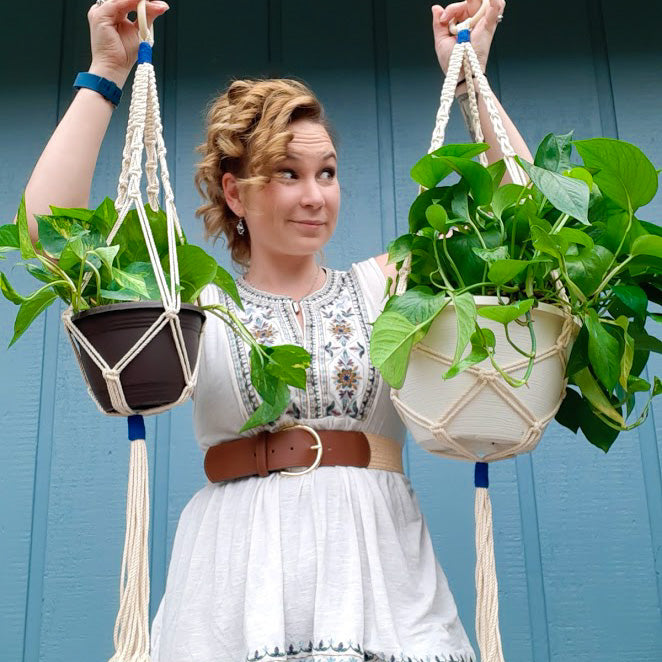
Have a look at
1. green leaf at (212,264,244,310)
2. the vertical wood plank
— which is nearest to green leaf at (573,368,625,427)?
green leaf at (212,264,244,310)

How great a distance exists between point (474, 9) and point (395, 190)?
24.8 inches

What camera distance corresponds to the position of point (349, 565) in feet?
4.66

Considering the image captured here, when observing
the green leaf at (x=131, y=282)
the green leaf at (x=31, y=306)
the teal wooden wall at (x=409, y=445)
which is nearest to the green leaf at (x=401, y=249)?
the green leaf at (x=131, y=282)

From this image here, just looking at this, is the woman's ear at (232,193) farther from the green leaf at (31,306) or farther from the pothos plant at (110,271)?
the green leaf at (31,306)

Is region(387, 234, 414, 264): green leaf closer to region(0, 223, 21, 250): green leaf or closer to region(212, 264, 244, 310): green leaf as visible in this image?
region(212, 264, 244, 310): green leaf

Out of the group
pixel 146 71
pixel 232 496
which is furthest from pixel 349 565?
pixel 146 71

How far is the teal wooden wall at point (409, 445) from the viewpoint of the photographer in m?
2.00

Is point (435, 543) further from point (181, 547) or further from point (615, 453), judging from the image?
point (181, 547)

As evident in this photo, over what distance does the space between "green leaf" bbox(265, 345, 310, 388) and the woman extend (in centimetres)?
10

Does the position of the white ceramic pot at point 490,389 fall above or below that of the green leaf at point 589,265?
below

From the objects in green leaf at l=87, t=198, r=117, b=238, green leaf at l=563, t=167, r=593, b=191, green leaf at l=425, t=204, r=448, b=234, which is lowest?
green leaf at l=425, t=204, r=448, b=234

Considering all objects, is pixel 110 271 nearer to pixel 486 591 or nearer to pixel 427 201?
pixel 427 201

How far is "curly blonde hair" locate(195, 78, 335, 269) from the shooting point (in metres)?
1.64

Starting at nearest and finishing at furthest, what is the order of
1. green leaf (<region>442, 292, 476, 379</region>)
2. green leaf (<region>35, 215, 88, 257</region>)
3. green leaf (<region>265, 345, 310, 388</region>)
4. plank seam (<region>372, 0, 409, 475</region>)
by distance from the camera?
green leaf (<region>442, 292, 476, 379</region>), green leaf (<region>35, 215, 88, 257</region>), green leaf (<region>265, 345, 310, 388</region>), plank seam (<region>372, 0, 409, 475</region>)
